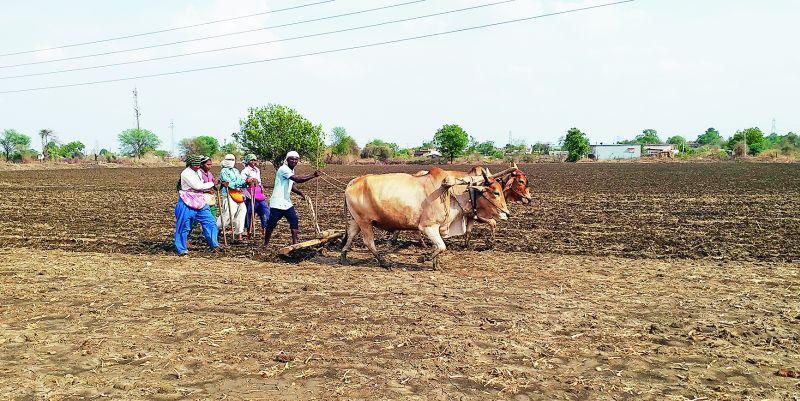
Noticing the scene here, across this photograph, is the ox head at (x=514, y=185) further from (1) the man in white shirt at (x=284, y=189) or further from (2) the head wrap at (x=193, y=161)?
(2) the head wrap at (x=193, y=161)

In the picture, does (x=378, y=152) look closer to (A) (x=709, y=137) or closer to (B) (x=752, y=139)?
(B) (x=752, y=139)

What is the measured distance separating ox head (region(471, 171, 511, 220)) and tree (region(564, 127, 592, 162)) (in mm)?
80252

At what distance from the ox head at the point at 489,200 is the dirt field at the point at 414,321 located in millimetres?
807

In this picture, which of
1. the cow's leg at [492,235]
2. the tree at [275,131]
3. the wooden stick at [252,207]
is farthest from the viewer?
the tree at [275,131]

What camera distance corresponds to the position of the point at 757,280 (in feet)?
29.4

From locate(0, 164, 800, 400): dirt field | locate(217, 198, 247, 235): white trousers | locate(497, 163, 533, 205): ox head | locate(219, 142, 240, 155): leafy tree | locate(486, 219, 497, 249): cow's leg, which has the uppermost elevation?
locate(219, 142, 240, 155): leafy tree

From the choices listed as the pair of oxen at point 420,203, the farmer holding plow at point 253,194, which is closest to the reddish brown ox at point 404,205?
the pair of oxen at point 420,203

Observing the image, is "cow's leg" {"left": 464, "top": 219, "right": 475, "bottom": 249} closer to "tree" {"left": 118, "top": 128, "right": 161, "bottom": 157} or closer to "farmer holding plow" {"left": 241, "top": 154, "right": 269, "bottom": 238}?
"farmer holding plow" {"left": 241, "top": 154, "right": 269, "bottom": 238}

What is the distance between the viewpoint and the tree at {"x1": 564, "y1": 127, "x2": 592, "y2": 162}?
87.4 metres

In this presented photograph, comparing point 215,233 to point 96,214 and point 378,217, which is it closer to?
point 378,217

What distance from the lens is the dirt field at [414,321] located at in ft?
17.3

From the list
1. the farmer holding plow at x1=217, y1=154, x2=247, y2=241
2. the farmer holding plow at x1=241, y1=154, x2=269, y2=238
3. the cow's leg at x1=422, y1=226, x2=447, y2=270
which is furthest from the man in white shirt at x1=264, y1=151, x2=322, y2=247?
the cow's leg at x1=422, y1=226, x2=447, y2=270

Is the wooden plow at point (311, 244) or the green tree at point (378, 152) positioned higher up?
the green tree at point (378, 152)

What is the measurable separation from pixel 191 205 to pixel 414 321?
19.3 ft
